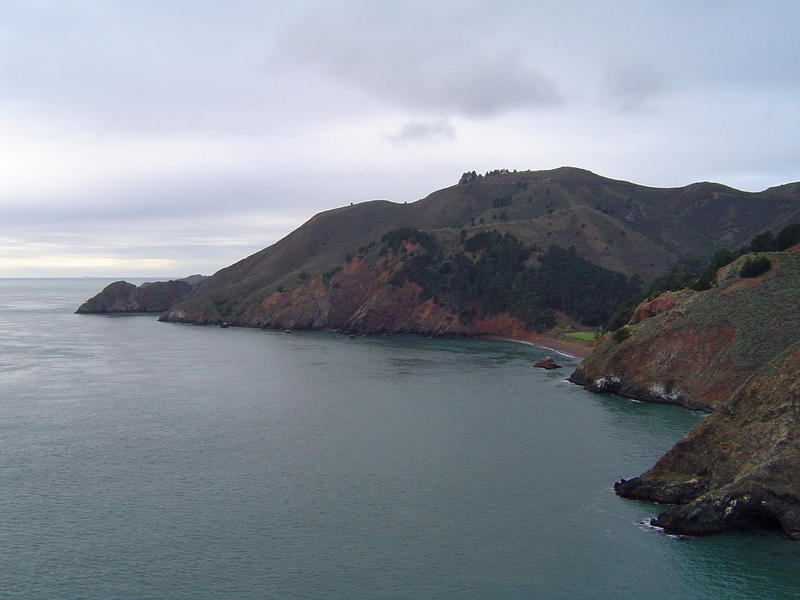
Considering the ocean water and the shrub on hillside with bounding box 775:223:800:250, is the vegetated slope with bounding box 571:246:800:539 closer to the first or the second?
the ocean water

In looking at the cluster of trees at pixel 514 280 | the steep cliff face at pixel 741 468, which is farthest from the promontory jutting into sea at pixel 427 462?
the cluster of trees at pixel 514 280

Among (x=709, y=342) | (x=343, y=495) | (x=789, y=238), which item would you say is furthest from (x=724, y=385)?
(x=343, y=495)

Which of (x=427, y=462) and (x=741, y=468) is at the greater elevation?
(x=741, y=468)

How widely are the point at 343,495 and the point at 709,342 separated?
38866 mm

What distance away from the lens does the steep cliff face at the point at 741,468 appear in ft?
112

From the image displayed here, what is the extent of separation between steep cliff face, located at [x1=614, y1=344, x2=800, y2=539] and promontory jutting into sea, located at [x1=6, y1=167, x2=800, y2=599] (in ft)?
0.37

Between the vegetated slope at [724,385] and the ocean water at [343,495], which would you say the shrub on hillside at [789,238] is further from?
the ocean water at [343,495]

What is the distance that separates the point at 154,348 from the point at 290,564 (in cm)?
8914

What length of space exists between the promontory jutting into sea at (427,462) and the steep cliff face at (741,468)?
0.37ft

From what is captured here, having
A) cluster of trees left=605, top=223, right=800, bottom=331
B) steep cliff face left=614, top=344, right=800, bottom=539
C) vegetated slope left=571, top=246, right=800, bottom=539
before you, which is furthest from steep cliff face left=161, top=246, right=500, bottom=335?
steep cliff face left=614, top=344, right=800, bottom=539

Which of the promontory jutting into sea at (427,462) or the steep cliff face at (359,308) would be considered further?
the steep cliff face at (359,308)

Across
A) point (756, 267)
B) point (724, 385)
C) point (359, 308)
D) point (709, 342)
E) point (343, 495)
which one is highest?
point (756, 267)

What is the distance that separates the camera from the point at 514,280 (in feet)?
461

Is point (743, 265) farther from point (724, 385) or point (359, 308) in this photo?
point (359, 308)
